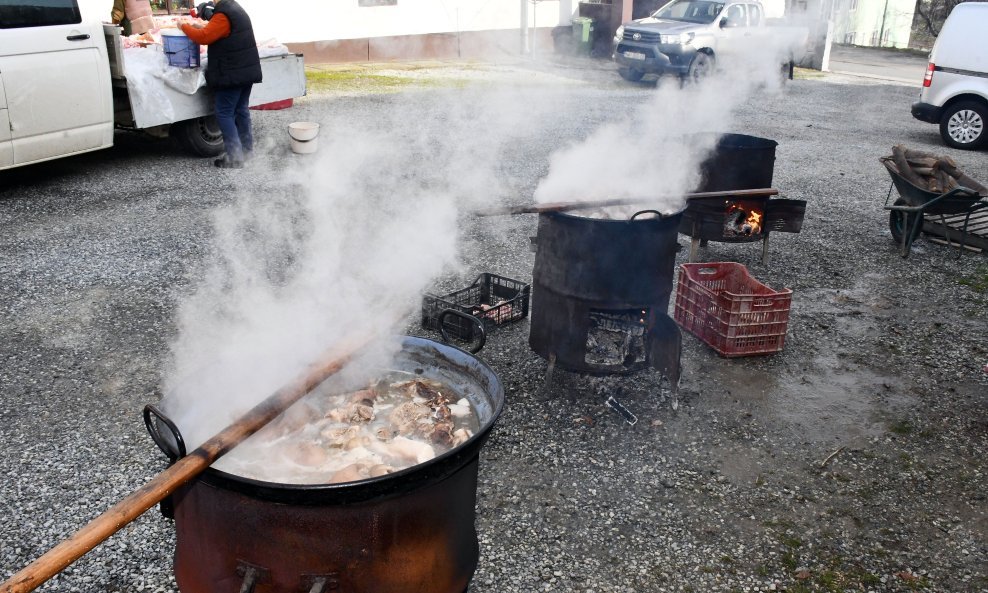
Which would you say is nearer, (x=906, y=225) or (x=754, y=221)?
(x=754, y=221)

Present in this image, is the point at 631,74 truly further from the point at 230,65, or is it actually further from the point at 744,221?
the point at 744,221

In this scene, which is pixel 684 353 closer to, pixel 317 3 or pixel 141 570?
pixel 141 570

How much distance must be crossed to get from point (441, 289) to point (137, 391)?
7.63ft

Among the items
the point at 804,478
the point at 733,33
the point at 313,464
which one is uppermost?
the point at 733,33

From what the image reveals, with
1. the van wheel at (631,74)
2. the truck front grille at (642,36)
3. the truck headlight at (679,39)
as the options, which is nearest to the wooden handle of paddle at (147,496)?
the truck headlight at (679,39)

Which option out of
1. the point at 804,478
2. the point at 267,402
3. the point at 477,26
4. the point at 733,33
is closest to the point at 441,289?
the point at 804,478

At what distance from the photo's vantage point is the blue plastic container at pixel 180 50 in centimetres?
874

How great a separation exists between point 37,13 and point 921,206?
8660 mm

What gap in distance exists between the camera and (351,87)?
14.0 m

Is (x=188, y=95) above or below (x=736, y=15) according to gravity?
below

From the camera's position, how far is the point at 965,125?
11742 mm

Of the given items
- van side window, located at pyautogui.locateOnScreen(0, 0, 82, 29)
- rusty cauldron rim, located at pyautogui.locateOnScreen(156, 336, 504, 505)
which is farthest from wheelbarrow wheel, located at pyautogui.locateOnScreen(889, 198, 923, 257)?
van side window, located at pyautogui.locateOnScreen(0, 0, 82, 29)

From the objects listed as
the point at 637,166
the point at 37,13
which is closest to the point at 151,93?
the point at 37,13

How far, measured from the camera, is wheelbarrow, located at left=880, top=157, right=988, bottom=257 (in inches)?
264
